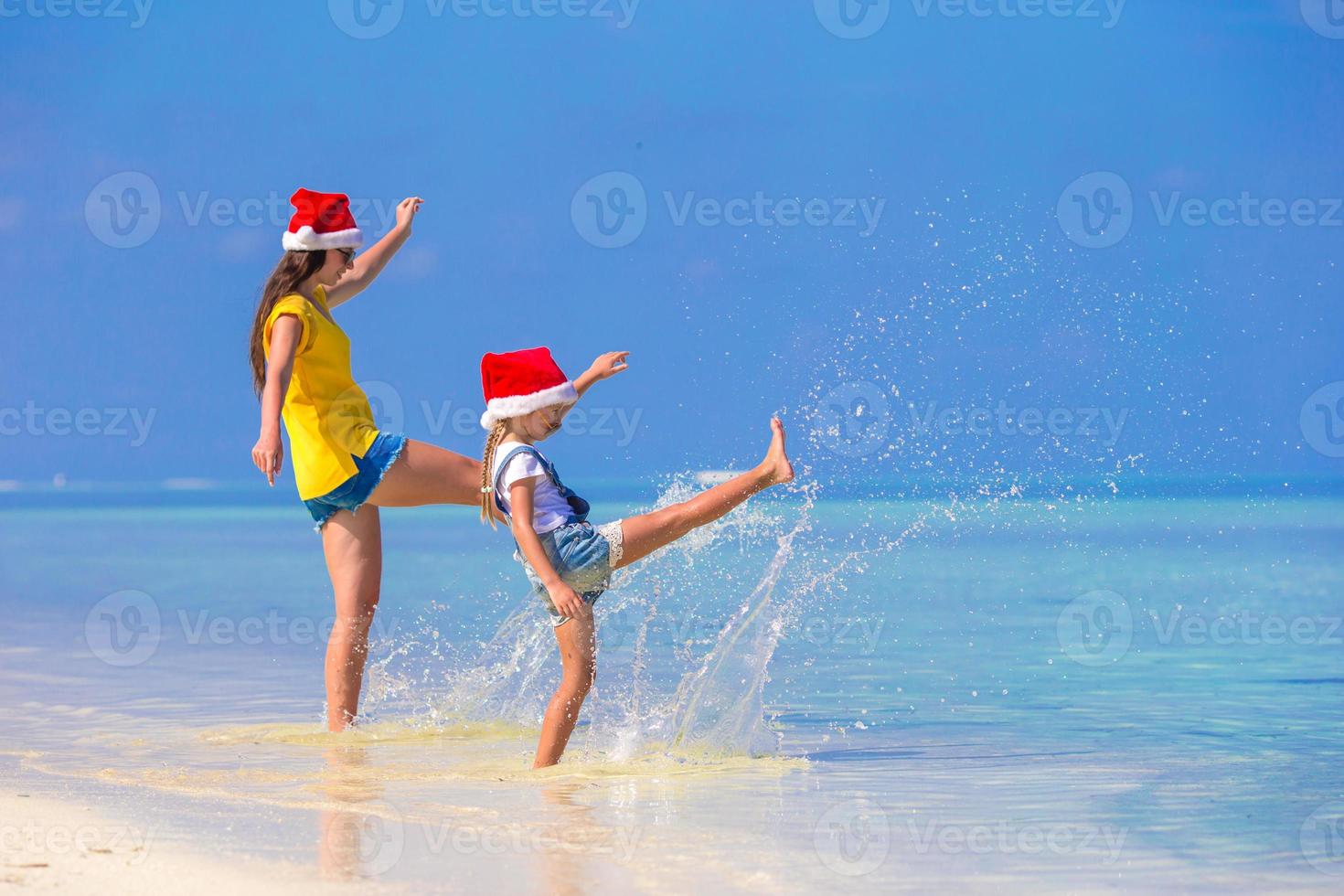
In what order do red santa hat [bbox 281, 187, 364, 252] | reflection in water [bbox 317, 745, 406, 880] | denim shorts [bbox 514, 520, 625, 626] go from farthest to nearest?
red santa hat [bbox 281, 187, 364, 252] < denim shorts [bbox 514, 520, 625, 626] < reflection in water [bbox 317, 745, 406, 880]

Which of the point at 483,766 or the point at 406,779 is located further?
the point at 483,766

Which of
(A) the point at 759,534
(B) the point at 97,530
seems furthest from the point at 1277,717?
(B) the point at 97,530

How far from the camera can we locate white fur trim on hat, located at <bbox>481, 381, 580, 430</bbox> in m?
5.33

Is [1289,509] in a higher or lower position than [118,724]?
higher

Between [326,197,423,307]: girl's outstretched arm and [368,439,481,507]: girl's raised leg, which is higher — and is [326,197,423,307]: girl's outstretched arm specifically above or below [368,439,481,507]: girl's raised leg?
above

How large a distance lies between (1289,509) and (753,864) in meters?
28.0

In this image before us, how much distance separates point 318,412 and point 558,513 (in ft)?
3.31

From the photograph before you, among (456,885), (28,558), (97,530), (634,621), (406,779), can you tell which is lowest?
(456,885)

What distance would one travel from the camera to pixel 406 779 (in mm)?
4777

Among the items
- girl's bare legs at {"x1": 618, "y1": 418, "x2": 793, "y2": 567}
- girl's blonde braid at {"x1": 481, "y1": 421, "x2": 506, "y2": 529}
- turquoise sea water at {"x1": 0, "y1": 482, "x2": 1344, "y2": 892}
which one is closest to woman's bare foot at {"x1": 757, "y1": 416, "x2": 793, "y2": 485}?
girl's bare legs at {"x1": 618, "y1": 418, "x2": 793, "y2": 567}

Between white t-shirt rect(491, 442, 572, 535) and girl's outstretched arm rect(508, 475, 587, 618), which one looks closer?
girl's outstretched arm rect(508, 475, 587, 618)

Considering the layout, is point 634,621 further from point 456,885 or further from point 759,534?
point 759,534

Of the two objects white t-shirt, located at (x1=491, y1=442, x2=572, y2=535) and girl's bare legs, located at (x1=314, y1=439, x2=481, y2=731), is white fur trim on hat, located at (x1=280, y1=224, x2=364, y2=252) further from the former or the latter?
white t-shirt, located at (x1=491, y1=442, x2=572, y2=535)

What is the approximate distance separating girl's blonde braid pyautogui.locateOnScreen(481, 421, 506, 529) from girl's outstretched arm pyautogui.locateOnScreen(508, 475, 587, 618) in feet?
0.71
